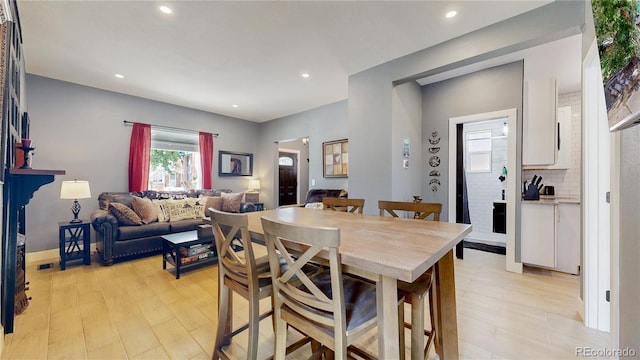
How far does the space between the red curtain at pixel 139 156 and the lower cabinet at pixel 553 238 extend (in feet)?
19.0

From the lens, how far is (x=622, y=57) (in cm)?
97

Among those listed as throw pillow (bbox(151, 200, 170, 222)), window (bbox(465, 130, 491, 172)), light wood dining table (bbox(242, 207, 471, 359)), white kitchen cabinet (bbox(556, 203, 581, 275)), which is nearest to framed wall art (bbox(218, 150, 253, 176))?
throw pillow (bbox(151, 200, 170, 222))

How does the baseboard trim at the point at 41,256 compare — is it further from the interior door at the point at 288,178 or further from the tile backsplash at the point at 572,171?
the tile backsplash at the point at 572,171

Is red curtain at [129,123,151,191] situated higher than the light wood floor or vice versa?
red curtain at [129,123,151,191]

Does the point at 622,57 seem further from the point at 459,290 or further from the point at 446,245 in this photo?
the point at 459,290

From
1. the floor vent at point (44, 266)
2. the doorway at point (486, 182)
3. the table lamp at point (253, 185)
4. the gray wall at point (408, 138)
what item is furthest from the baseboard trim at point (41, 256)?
the doorway at point (486, 182)

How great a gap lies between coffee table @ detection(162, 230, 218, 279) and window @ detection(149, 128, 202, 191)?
2.11 m

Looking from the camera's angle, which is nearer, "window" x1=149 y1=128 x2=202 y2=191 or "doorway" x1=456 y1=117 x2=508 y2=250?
"doorway" x1=456 y1=117 x2=508 y2=250

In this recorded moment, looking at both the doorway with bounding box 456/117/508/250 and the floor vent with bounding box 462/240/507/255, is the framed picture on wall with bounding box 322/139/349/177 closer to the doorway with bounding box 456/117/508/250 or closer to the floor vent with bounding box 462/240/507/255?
the doorway with bounding box 456/117/508/250

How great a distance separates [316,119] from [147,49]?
300 centimetres

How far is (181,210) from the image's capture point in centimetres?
412

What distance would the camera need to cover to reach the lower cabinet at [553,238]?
9.25ft

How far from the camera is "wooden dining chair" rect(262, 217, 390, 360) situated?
2.90 feet

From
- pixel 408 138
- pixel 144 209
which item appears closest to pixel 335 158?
pixel 408 138
